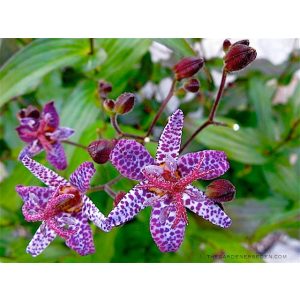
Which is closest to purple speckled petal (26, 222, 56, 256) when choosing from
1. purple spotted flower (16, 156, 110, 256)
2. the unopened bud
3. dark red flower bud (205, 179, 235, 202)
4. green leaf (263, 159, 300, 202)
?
purple spotted flower (16, 156, 110, 256)

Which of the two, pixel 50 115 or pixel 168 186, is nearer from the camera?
pixel 168 186

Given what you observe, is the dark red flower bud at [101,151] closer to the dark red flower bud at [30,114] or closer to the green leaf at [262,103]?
the dark red flower bud at [30,114]

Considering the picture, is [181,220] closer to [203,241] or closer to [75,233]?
[75,233]

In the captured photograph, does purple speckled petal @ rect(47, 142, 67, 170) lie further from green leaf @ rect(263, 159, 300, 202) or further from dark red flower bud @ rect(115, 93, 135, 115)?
green leaf @ rect(263, 159, 300, 202)

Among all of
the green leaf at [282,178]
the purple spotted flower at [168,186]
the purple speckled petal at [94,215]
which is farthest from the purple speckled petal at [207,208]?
the green leaf at [282,178]

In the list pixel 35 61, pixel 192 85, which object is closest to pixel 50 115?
pixel 35 61

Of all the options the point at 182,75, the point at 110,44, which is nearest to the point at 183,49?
the point at 182,75

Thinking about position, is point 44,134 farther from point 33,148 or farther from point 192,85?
point 192,85

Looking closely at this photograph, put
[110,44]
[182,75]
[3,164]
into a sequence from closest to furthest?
1. [182,75]
2. [110,44]
3. [3,164]
